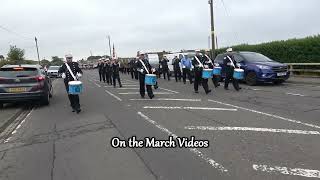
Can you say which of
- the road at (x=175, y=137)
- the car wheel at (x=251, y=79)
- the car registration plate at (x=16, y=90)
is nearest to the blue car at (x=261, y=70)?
the car wheel at (x=251, y=79)

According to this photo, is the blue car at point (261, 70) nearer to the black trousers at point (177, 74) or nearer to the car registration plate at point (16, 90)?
the black trousers at point (177, 74)

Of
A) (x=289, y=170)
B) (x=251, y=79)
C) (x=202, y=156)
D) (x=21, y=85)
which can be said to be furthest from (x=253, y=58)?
(x=289, y=170)

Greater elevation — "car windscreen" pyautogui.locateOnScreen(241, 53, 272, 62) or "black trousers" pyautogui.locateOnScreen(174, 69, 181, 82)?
"car windscreen" pyautogui.locateOnScreen(241, 53, 272, 62)

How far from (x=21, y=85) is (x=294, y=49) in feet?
57.0

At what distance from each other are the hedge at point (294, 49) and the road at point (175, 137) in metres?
12.5

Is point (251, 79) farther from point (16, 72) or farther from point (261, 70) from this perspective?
point (16, 72)

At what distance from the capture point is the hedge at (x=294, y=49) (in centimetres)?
2398

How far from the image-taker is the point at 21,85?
44.7 ft

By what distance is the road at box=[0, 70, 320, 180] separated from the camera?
18.9 ft

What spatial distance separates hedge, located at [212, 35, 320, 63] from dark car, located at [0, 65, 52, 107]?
1623 cm

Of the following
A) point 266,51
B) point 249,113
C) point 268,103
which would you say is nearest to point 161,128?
point 249,113

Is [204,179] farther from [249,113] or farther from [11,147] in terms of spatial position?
[249,113]

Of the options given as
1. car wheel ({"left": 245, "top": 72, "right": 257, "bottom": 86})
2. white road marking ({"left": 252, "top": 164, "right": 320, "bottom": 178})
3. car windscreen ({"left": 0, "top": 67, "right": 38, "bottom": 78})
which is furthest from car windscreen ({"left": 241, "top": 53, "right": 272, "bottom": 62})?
white road marking ({"left": 252, "top": 164, "right": 320, "bottom": 178})

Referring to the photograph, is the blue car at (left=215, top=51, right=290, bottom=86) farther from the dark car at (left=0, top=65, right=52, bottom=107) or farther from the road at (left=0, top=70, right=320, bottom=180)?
the dark car at (left=0, top=65, right=52, bottom=107)
